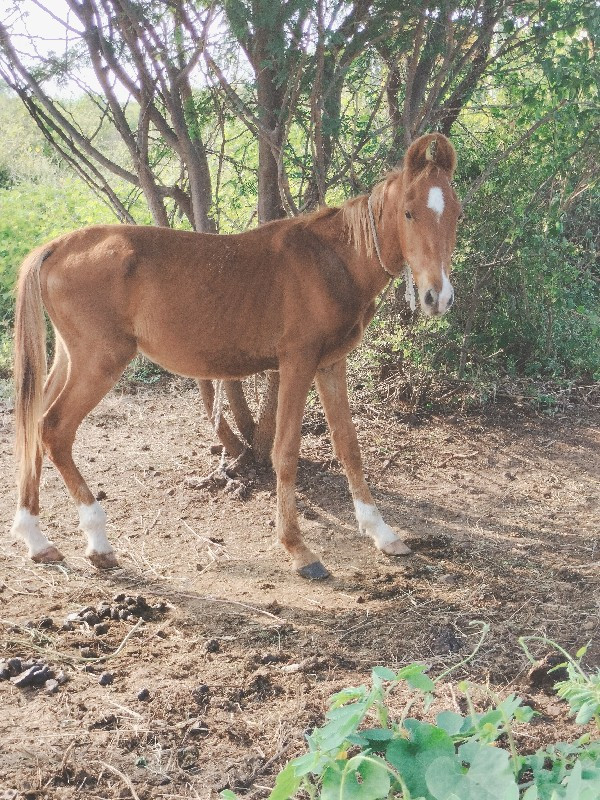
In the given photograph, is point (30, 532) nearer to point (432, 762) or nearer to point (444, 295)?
point (444, 295)

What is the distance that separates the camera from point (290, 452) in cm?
438

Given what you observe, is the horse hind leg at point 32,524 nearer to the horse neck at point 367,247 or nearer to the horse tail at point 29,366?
the horse tail at point 29,366

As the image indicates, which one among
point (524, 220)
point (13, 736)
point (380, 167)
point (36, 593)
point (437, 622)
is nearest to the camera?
point (13, 736)

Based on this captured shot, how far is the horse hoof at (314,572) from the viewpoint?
423 centimetres

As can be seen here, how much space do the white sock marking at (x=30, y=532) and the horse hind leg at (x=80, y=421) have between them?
26 centimetres

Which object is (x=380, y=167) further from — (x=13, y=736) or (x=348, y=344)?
(x=13, y=736)

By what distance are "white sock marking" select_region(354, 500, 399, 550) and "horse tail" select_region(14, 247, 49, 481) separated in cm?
190

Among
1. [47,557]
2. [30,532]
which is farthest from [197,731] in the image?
[30,532]

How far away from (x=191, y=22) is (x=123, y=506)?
3.20 m

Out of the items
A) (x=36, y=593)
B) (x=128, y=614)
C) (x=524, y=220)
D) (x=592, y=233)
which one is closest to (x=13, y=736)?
(x=128, y=614)

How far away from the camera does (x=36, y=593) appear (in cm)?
404

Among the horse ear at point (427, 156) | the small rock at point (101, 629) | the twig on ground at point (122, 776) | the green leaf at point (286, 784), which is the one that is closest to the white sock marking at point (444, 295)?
the horse ear at point (427, 156)

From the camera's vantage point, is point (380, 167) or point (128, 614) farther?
point (380, 167)

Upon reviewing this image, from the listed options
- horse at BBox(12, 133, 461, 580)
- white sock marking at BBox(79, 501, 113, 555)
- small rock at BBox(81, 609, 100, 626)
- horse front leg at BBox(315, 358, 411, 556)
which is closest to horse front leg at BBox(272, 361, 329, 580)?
horse at BBox(12, 133, 461, 580)
